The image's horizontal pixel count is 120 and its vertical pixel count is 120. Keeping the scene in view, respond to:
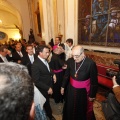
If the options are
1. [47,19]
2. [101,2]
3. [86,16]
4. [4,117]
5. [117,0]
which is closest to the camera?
[4,117]

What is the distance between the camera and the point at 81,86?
2.60 m

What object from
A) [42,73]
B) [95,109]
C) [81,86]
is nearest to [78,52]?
[81,86]

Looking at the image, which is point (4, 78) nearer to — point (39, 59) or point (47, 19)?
point (39, 59)

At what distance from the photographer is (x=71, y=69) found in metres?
2.73

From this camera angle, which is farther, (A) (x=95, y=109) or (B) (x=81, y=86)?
(A) (x=95, y=109)

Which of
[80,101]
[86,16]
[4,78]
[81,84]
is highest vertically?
[86,16]

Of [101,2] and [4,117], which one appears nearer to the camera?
[4,117]

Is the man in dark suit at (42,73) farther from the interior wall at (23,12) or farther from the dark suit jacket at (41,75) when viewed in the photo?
the interior wall at (23,12)

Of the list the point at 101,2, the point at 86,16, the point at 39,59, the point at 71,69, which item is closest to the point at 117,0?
the point at 101,2

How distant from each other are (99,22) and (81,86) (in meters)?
3.48

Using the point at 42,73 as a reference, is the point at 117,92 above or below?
below

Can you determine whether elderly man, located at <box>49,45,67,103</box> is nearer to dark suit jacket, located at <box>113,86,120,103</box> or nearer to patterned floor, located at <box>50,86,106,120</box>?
patterned floor, located at <box>50,86,106,120</box>

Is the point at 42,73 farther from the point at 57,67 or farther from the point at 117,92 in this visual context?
the point at 117,92

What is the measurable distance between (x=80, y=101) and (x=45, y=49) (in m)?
1.33
